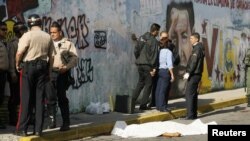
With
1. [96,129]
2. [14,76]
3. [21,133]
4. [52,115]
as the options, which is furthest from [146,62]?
[21,133]

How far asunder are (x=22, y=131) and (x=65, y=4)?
365cm

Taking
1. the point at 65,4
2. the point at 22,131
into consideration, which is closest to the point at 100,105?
the point at 65,4

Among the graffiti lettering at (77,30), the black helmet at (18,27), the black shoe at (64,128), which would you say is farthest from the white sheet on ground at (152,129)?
the black helmet at (18,27)

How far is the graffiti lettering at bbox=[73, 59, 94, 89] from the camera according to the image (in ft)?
38.5

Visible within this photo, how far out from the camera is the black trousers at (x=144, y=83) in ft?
40.4

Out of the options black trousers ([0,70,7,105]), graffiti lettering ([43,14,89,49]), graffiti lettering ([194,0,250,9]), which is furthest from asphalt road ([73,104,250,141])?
graffiti lettering ([194,0,250,9])

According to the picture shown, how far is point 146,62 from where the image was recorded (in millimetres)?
12266

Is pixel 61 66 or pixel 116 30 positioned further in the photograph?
pixel 116 30

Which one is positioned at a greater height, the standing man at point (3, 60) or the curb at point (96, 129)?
the standing man at point (3, 60)

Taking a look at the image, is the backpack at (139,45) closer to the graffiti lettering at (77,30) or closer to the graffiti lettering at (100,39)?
the graffiti lettering at (100,39)

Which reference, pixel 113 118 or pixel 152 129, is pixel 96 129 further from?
pixel 113 118

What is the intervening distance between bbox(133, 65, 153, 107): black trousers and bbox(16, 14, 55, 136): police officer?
3.97m

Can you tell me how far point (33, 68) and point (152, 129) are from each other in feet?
8.67

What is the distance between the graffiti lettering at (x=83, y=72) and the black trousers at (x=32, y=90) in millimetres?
3080
